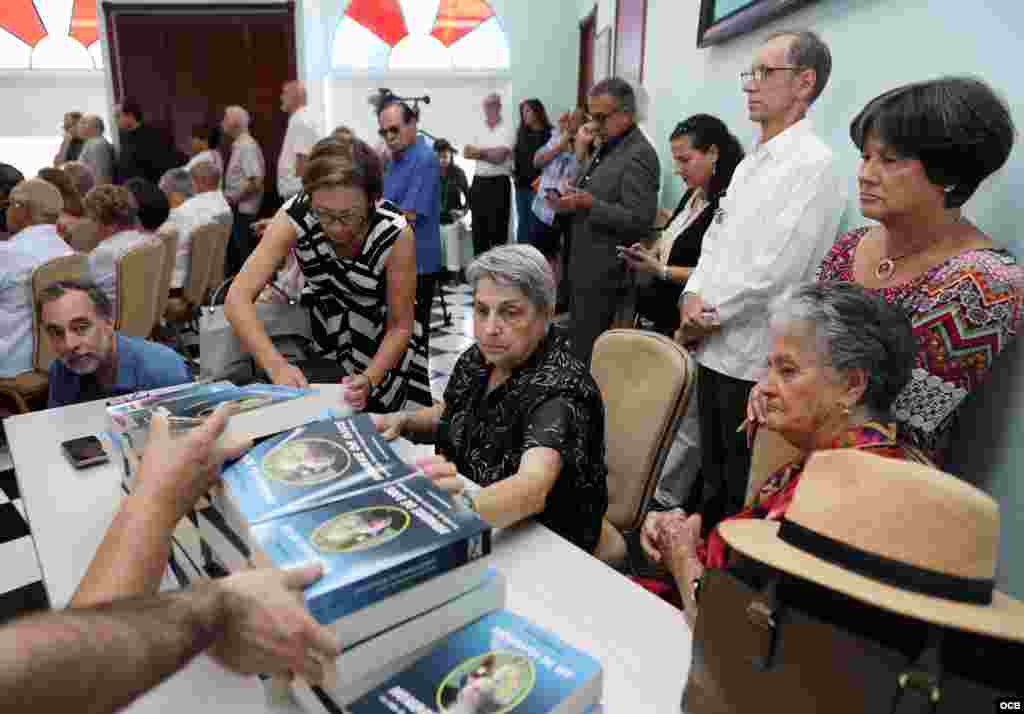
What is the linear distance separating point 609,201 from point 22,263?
8.42 ft

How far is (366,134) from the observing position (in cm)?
763

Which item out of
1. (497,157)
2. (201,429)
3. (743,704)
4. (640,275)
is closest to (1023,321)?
(743,704)

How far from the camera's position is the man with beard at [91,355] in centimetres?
184

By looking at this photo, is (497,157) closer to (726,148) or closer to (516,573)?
(726,148)

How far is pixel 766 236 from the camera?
6.08 ft

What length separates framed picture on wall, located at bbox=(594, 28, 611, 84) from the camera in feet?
17.2

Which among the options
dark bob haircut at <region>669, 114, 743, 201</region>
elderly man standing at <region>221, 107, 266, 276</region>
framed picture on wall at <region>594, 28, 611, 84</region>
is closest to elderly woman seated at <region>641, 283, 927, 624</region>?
dark bob haircut at <region>669, 114, 743, 201</region>

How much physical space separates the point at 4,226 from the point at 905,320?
4.20 m

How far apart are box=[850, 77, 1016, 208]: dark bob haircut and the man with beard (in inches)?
76.0

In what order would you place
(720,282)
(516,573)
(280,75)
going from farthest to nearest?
(280,75), (720,282), (516,573)

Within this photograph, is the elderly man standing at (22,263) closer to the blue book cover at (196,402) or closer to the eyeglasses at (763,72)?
the blue book cover at (196,402)

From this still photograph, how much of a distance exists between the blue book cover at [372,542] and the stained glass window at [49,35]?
822 cm

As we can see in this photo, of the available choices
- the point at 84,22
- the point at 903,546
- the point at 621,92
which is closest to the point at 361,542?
the point at 903,546

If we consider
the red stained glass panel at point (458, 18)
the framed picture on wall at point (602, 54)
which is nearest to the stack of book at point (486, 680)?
the framed picture on wall at point (602, 54)
